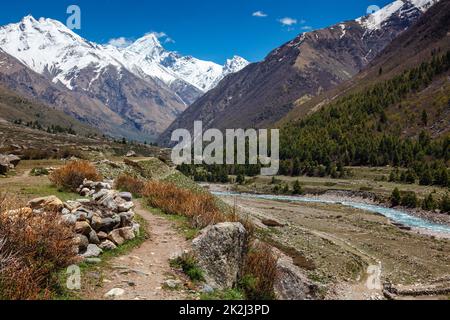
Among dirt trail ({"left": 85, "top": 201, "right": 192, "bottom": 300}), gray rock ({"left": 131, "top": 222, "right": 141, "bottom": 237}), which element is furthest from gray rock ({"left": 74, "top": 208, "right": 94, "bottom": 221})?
gray rock ({"left": 131, "top": 222, "right": 141, "bottom": 237})

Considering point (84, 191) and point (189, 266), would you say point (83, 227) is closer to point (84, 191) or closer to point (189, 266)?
point (189, 266)

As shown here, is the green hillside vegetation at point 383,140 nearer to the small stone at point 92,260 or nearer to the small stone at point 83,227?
the small stone at point 83,227

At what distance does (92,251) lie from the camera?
15.4 meters

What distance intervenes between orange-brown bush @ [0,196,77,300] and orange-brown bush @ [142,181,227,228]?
10.2m

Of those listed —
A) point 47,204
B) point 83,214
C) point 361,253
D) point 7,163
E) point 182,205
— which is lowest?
point 361,253

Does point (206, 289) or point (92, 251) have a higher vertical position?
point (92, 251)

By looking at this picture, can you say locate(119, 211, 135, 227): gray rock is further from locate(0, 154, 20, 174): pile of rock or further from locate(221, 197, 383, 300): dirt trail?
locate(0, 154, 20, 174): pile of rock

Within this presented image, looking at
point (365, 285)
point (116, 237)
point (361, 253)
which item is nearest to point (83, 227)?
point (116, 237)

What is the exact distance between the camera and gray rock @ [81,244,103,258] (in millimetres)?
15055

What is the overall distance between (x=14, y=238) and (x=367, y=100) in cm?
20367

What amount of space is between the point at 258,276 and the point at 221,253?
6.92 ft
